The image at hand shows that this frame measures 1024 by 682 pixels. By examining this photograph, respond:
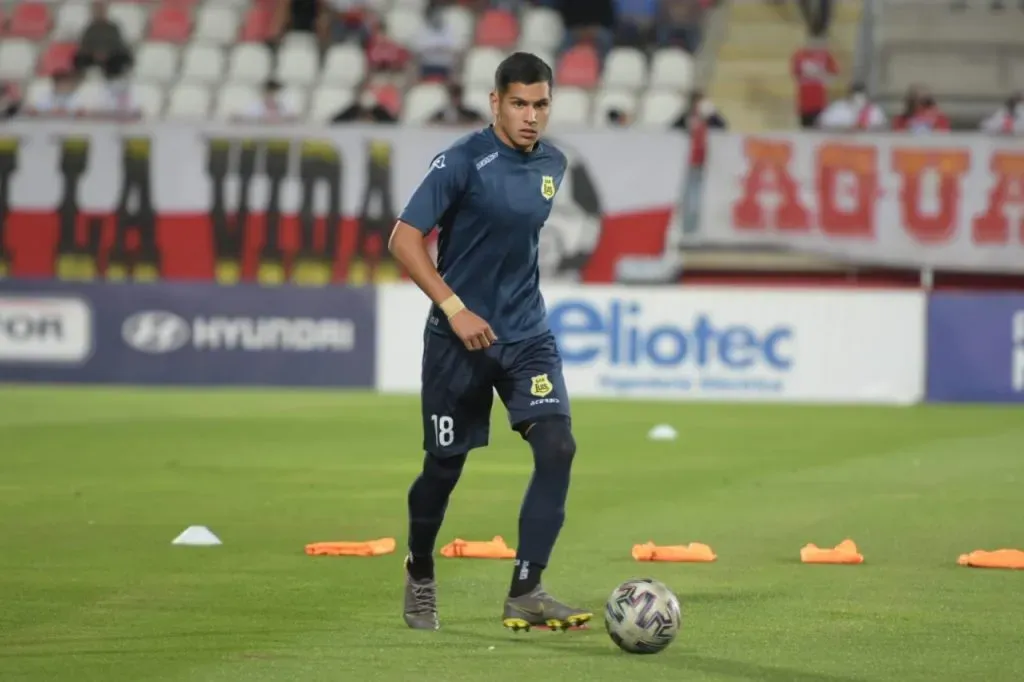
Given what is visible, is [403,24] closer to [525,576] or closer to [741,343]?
[741,343]

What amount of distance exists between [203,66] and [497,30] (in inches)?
166

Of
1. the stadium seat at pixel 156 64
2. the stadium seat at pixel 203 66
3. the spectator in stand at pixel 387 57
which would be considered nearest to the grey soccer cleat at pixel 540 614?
the spectator in stand at pixel 387 57

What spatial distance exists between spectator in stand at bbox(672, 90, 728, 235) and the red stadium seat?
26.0ft

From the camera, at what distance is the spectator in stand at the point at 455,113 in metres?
25.6

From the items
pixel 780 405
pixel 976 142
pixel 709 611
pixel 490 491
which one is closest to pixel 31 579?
pixel 709 611

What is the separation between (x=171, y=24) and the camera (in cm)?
2945

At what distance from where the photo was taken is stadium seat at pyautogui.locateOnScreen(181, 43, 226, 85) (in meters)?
28.5

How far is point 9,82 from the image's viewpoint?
93.1 feet

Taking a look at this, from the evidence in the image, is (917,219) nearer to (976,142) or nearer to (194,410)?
(976,142)

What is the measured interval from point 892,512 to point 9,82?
19178 millimetres

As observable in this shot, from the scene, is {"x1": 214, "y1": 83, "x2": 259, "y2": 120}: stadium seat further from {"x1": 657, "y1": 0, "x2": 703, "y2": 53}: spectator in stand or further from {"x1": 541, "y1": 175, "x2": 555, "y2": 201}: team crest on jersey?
{"x1": 541, "y1": 175, "x2": 555, "y2": 201}: team crest on jersey

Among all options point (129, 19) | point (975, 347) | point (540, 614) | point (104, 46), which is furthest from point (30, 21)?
point (540, 614)

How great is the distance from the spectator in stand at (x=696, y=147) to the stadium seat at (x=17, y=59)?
31.1 ft

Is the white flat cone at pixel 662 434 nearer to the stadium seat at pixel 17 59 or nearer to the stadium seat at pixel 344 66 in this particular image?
the stadium seat at pixel 344 66
